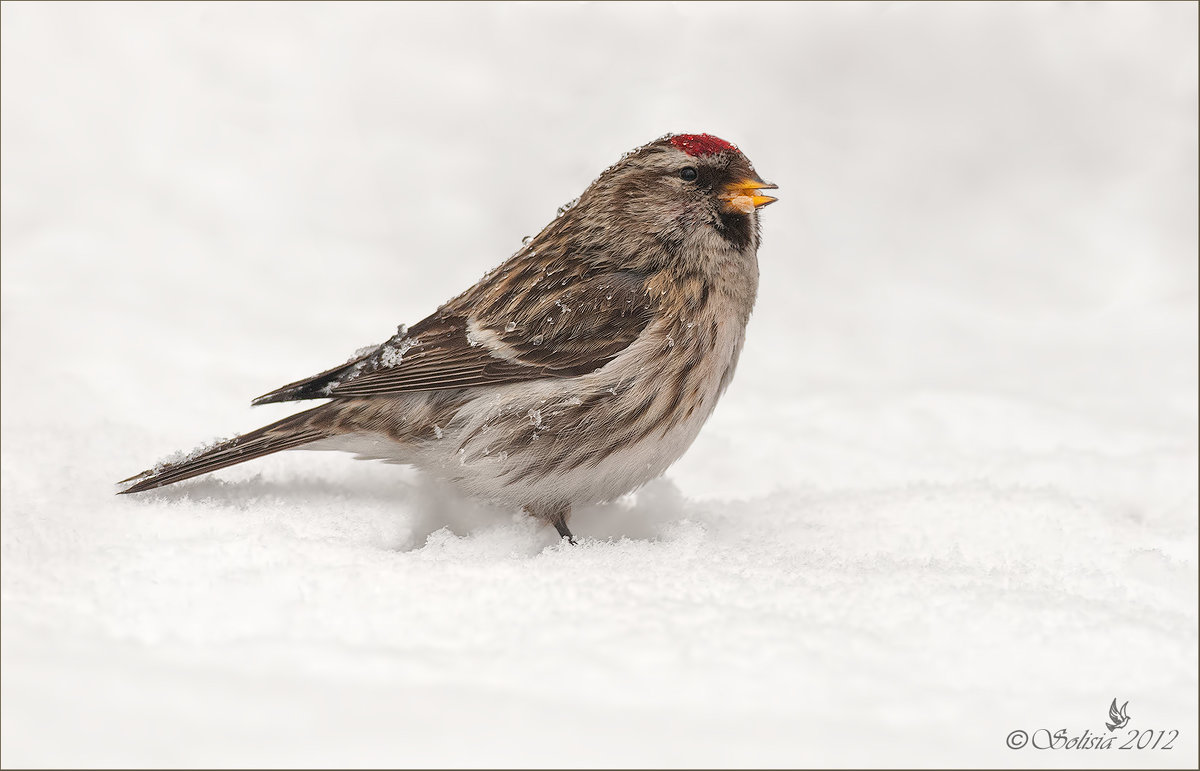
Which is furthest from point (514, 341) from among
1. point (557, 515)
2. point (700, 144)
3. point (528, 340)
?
point (700, 144)

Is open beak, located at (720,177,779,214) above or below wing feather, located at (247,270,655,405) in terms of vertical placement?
above

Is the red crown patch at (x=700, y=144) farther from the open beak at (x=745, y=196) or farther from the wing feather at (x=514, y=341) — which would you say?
the wing feather at (x=514, y=341)

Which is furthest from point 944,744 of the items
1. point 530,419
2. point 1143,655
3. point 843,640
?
point 530,419

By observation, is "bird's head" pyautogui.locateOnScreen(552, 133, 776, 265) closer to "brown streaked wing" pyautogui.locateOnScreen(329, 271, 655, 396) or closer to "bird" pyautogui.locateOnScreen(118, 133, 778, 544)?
"bird" pyautogui.locateOnScreen(118, 133, 778, 544)

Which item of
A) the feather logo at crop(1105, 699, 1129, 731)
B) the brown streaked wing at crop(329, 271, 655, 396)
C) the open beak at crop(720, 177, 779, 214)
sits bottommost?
the feather logo at crop(1105, 699, 1129, 731)

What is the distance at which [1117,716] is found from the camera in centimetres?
182

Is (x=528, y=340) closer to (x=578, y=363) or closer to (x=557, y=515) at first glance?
(x=578, y=363)

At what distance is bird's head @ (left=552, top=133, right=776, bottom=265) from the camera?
304 cm

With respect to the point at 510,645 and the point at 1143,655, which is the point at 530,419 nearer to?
the point at 510,645

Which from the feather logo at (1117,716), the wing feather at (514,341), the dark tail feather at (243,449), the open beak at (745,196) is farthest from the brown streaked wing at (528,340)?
the feather logo at (1117,716)

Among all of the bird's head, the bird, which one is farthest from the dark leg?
the bird's head

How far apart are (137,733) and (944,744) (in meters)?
Answer: 1.28

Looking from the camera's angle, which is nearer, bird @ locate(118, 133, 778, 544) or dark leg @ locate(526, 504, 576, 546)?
bird @ locate(118, 133, 778, 544)

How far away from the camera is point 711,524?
327 cm
